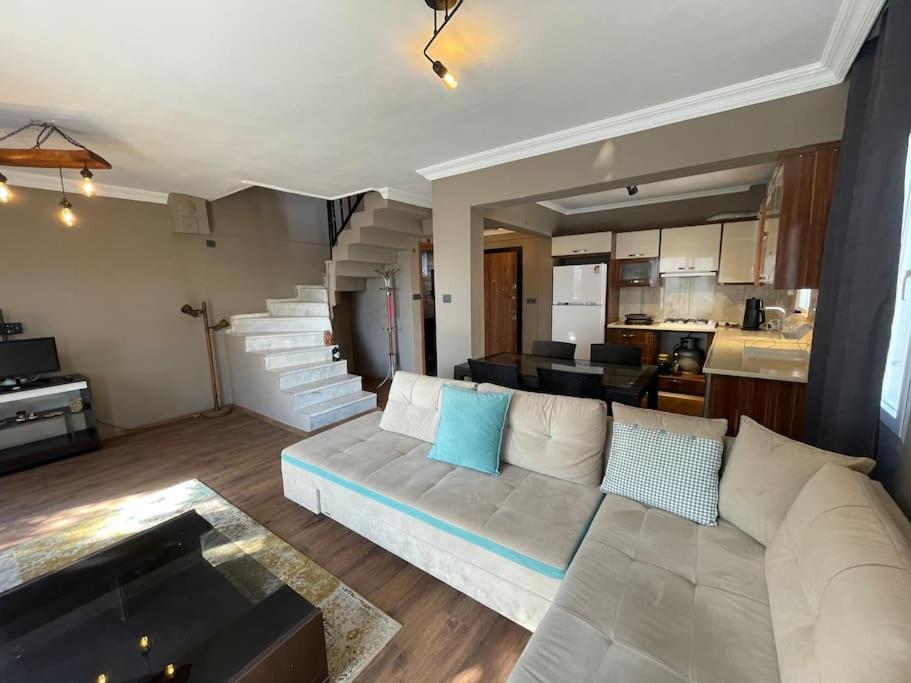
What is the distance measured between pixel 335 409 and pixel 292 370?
69 cm

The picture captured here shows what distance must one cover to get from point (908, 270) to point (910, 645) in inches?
63.7

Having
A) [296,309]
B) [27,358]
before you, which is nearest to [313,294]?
[296,309]

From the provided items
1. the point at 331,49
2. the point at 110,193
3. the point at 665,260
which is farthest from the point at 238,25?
the point at 665,260

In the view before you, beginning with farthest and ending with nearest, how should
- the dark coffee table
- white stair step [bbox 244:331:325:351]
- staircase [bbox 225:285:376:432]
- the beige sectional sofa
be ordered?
1. white stair step [bbox 244:331:325:351]
2. staircase [bbox 225:285:376:432]
3. the dark coffee table
4. the beige sectional sofa

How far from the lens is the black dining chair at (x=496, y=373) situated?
2.97 meters

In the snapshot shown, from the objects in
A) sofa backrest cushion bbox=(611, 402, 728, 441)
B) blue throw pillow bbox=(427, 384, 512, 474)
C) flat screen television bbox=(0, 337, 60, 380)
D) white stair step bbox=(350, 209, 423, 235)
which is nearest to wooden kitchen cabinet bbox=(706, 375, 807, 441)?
sofa backrest cushion bbox=(611, 402, 728, 441)

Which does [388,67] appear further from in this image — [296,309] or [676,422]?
[296,309]

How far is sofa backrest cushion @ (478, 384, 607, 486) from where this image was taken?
196 cm

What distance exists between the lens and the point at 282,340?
461cm

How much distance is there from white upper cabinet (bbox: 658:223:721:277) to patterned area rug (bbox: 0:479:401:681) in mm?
4840

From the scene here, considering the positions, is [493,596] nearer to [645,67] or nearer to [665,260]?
[645,67]

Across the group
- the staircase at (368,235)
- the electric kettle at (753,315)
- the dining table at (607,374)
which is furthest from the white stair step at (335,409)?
the electric kettle at (753,315)

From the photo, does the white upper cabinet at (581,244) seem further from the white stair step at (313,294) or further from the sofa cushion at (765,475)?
the sofa cushion at (765,475)

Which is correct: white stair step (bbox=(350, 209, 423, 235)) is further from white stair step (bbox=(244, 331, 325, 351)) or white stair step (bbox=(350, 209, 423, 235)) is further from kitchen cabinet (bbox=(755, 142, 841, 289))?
kitchen cabinet (bbox=(755, 142, 841, 289))
